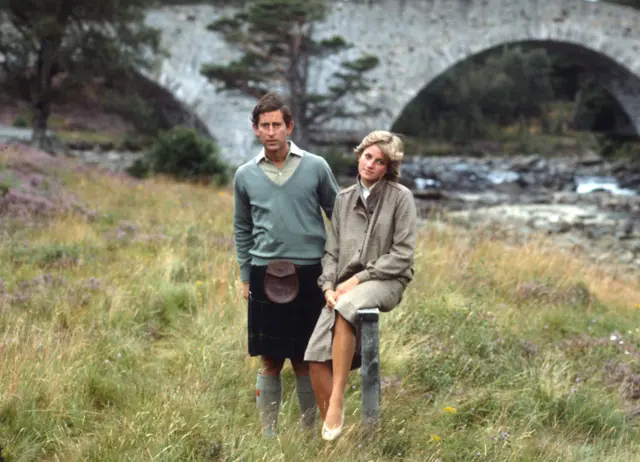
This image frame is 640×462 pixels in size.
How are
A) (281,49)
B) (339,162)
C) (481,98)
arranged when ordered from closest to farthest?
(281,49), (339,162), (481,98)

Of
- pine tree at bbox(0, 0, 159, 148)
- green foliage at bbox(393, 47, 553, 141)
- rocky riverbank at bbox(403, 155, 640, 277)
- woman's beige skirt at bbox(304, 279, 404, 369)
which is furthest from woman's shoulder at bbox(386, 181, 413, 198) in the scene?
green foliage at bbox(393, 47, 553, 141)

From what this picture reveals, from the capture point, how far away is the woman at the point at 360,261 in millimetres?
2590

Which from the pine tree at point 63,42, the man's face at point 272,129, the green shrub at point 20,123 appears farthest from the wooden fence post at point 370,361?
the green shrub at point 20,123

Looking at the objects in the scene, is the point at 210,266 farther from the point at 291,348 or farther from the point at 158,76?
the point at 158,76

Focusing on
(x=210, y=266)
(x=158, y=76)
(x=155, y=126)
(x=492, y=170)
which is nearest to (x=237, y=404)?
(x=210, y=266)

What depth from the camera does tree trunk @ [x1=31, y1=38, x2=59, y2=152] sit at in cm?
1368

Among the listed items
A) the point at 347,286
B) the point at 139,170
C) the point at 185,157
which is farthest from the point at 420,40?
the point at 347,286

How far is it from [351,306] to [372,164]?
21.7 inches

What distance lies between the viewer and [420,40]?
75.0 ft

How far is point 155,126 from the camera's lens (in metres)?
22.7

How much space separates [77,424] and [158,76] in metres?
18.9

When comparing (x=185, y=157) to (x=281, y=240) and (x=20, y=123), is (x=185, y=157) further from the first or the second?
(x=20, y=123)

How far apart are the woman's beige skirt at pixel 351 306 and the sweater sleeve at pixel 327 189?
0.43m

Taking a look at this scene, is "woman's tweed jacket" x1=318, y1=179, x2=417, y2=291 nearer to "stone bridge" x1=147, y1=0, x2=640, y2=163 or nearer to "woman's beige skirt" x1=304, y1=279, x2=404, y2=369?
"woman's beige skirt" x1=304, y1=279, x2=404, y2=369
